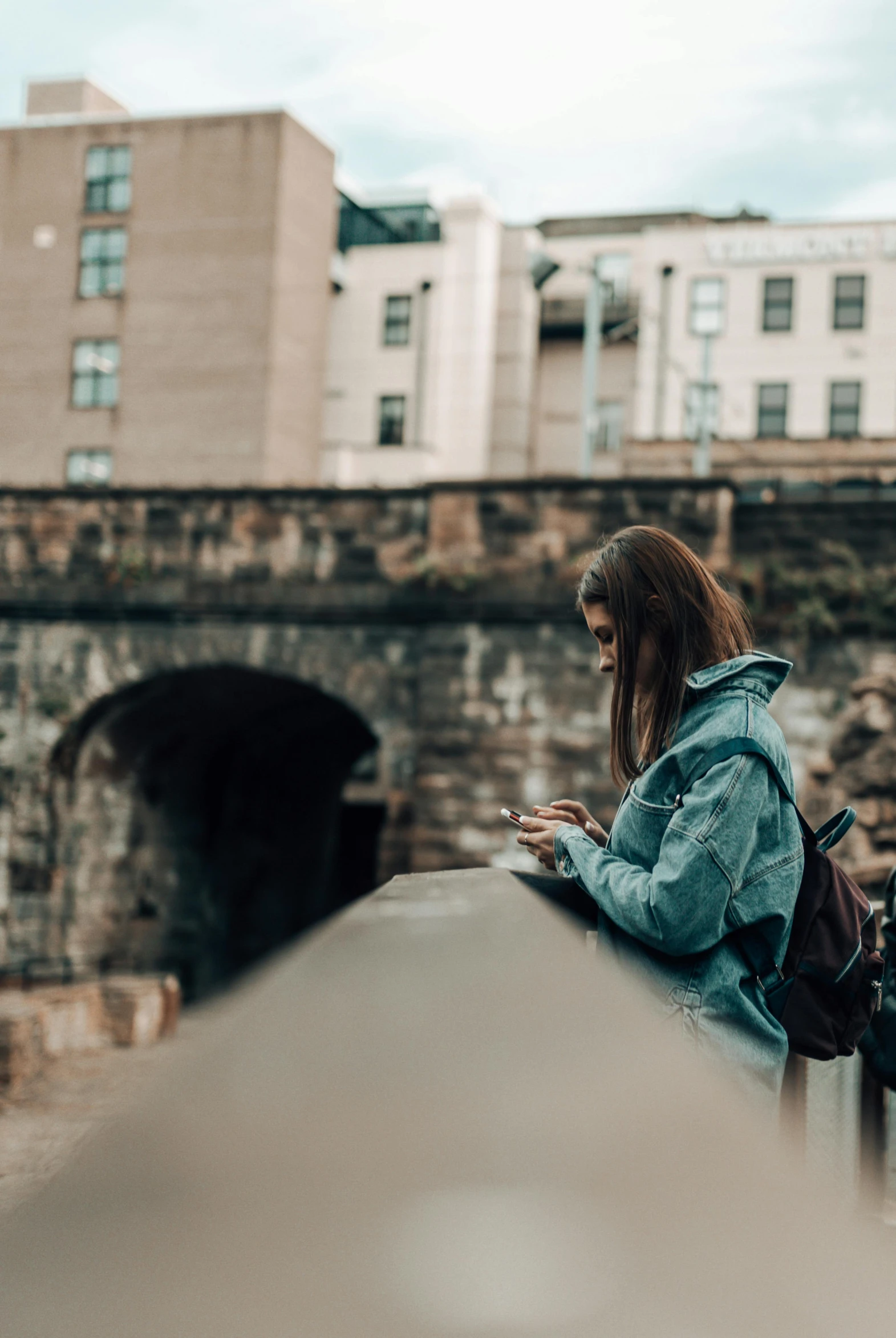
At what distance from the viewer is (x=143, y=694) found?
13891mm

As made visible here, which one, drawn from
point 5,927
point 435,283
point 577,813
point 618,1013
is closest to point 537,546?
point 5,927

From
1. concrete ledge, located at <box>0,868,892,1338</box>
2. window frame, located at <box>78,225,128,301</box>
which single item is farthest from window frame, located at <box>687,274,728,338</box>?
concrete ledge, located at <box>0,868,892,1338</box>

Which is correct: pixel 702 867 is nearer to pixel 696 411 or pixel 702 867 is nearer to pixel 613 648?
pixel 613 648

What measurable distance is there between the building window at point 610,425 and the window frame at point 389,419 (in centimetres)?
487

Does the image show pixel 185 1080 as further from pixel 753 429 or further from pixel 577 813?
pixel 753 429

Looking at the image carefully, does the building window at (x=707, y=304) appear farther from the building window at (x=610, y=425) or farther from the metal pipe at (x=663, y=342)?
the building window at (x=610, y=425)

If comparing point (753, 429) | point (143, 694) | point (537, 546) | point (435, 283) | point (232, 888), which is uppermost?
point (435, 283)

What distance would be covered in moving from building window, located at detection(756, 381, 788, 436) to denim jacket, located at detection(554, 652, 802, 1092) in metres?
33.9

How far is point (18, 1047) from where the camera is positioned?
9297 mm

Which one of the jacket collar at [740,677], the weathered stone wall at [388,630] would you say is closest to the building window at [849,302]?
the weathered stone wall at [388,630]

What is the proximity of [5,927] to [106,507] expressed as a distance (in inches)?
153

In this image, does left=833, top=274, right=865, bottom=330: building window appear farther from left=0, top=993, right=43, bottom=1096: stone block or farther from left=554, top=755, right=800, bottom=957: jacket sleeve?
left=554, top=755, right=800, bottom=957: jacket sleeve

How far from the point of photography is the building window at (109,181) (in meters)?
33.3

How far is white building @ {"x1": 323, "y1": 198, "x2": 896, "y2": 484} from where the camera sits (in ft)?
114
